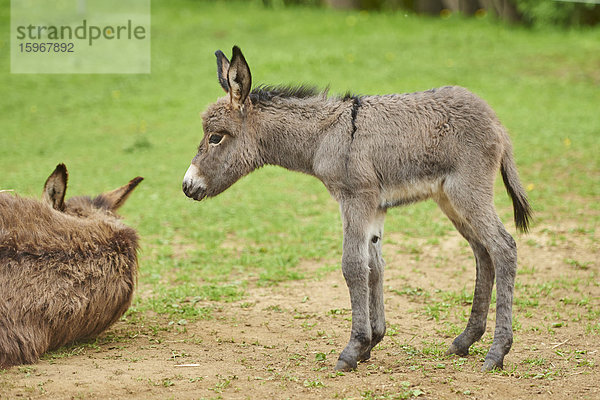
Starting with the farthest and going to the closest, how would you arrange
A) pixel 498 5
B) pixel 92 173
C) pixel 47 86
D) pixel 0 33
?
pixel 498 5 < pixel 0 33 < pixel 47 86 < pixel 92 173

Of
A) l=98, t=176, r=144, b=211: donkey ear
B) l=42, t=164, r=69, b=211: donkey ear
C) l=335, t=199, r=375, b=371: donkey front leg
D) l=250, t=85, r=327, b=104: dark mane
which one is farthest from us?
l=98, t=176, r=144, b=211: donkey ear

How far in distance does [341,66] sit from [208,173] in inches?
513

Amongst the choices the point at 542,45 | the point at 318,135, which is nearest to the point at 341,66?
the point at 542,45

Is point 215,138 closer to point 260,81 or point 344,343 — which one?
point 344,343

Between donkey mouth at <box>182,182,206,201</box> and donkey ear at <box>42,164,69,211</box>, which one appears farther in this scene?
donkey ear at <box>42,164,69,211</box>

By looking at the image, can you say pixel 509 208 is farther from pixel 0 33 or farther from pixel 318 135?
pixel 0 33

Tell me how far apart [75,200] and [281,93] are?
6.67 ft

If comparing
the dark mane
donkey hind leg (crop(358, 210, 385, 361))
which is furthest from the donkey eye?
donkey hind leg (crop(358, 210, 385, 361))

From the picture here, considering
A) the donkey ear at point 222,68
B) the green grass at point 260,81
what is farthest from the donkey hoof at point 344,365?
the donkey ear at point 222,68

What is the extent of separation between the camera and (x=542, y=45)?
18906 millimetres

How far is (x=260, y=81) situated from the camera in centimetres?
1602

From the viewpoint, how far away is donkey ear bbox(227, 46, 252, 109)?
5.00m

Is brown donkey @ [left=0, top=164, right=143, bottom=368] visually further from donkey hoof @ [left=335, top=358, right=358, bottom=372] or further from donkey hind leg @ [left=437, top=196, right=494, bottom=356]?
donkey hind leg @ [left=437, top=196, right=494, bottom=356]

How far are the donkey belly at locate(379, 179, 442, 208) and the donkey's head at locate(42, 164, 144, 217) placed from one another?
7.10 ft
